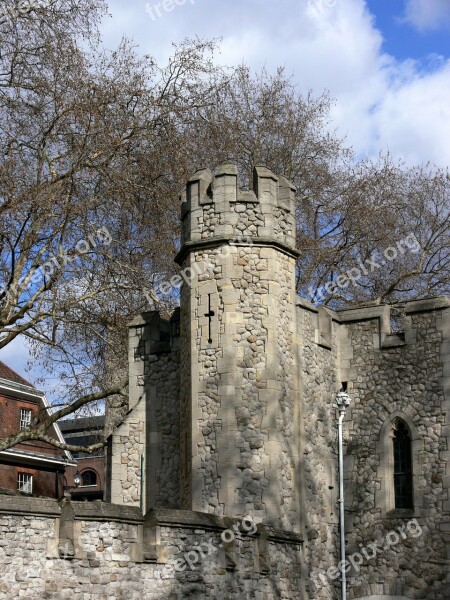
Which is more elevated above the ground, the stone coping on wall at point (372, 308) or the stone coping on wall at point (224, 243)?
the stone coping on wall at point (224, 243)

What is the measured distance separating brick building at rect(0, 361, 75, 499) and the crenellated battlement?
20.9 metres

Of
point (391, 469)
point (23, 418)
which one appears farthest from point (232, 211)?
point (23, 418)

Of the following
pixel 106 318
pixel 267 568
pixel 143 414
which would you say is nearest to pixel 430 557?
pixel 267 568

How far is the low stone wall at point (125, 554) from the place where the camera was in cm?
1330

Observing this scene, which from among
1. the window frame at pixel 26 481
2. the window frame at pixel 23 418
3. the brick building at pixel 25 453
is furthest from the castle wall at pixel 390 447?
the window frame at pixel 26 481

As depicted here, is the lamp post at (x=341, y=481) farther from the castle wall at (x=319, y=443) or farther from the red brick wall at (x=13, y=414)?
the red brick wall at (x=13, y=414)

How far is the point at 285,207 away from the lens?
62.2ft

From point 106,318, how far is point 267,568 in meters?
8.69

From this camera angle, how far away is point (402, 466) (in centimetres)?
2008

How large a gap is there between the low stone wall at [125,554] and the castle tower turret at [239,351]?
0.98m

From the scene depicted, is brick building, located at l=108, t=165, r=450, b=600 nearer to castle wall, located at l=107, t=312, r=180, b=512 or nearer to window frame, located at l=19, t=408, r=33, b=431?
castle wall, located at l=107, t=312, r=180, b=512

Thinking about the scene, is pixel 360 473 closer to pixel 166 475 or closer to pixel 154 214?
pixel 166 475

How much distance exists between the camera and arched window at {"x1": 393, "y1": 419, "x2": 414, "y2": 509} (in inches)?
784

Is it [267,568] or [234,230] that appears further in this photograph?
[234,230]
